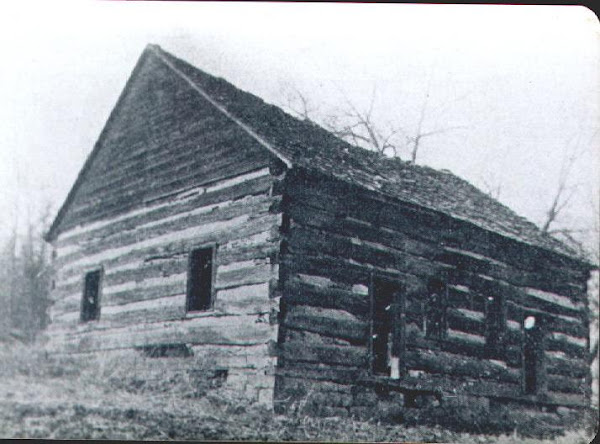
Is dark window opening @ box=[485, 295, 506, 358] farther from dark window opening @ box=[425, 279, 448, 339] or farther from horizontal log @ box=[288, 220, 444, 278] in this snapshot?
horizontal log @ box=[288, 220, 444, 278]

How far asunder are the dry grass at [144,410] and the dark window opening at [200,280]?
1099 millimetres

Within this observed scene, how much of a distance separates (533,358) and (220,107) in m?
9.16

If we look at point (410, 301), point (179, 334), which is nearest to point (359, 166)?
point (410, 301)

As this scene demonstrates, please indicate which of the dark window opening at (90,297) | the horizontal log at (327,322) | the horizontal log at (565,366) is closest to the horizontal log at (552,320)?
the horizontal log at (565,366)

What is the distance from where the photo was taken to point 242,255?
1242 centimetres

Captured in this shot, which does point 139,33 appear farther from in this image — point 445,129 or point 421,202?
point 445,129

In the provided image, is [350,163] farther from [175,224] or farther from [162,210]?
[162,210]

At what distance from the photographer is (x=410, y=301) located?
45.3 feet

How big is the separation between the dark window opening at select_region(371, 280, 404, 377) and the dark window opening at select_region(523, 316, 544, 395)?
397 cm

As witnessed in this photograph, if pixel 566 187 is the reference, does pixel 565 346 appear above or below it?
below

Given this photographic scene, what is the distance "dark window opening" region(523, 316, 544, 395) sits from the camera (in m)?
16.6

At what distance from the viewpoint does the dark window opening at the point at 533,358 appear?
1660cm

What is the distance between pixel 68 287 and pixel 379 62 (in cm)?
937

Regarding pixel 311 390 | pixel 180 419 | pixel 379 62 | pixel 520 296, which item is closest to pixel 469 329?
pixel 520 296
